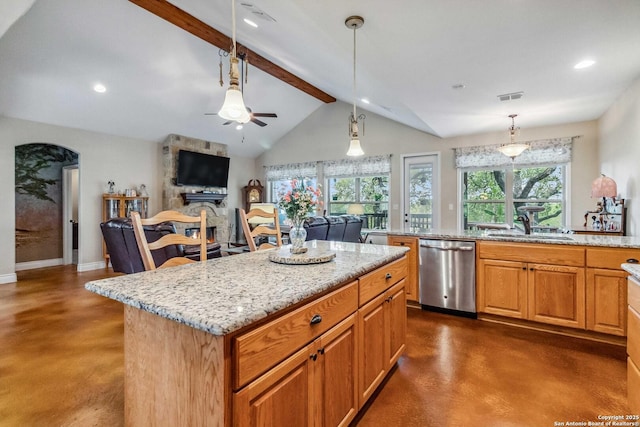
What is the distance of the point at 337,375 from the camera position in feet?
A: 4.59

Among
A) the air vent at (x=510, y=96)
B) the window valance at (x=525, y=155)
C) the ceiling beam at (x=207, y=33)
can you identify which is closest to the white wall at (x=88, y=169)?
the ceiling beam at (x=207, y=33)

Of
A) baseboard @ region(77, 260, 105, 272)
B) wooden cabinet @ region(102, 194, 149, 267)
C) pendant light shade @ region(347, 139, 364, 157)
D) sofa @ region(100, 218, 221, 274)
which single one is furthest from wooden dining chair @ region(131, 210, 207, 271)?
baseboard @ region(77, 260, 105, 272)

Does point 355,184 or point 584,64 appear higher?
point 584,64

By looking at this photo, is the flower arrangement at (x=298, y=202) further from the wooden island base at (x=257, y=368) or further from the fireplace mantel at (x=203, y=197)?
the fireplace mantel at (x=203, y=197)

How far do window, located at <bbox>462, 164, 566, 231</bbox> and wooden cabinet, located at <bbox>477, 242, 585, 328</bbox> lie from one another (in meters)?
2.69

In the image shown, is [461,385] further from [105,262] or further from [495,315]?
[105,262]

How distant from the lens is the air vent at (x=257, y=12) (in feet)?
9.81

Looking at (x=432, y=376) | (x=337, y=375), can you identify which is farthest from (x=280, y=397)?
(x=432, y=376)

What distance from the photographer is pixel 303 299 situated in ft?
3.80

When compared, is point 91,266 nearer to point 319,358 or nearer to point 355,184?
point 355,184

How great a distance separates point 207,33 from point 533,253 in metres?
4.93

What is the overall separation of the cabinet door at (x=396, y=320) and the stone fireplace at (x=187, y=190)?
18.0 feet

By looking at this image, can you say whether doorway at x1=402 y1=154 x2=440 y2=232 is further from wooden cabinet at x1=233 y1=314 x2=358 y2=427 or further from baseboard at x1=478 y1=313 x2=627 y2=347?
wooden cabinet at x1=233 y1=314 x2=358 y2=427

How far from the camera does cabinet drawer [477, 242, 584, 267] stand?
2629 millimetres
